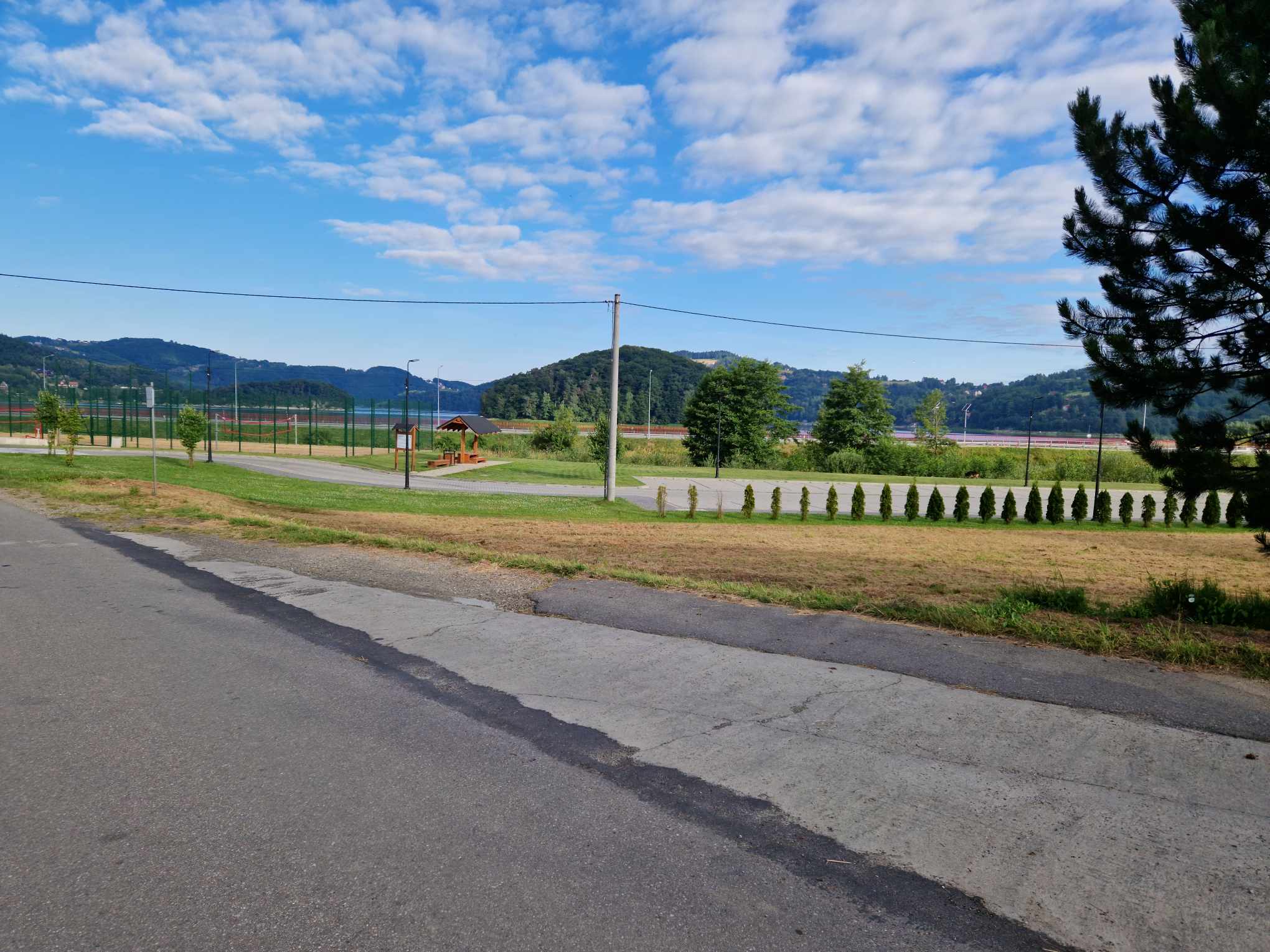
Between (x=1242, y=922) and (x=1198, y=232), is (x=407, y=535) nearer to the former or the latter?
(x=1198, y=232)

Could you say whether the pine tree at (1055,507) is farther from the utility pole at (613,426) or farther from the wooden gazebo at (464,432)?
the wooden gazebo at (464,432)

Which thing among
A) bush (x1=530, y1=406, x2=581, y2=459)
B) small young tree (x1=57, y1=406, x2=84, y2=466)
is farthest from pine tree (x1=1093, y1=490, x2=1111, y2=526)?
small young tree (x1=57, y1=406, x2=84, y2=466)

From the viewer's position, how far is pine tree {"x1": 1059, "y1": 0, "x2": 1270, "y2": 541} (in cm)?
660

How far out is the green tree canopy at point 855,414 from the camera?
60969 millimetres

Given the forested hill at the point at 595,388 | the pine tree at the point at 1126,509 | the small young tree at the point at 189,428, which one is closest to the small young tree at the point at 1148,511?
the pine tree at the point at 1126,509

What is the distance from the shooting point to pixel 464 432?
48.0m

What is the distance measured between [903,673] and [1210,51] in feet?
19.2

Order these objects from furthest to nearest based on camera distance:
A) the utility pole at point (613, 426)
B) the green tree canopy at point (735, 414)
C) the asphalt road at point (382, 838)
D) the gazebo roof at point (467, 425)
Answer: the green tree canopy at point (735, 414) → the gazebo roof at point (467, 425) → the utility pole at point (613, 426) → the asphalt road at point (382, 838)

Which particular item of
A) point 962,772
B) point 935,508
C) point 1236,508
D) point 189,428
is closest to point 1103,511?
point 935,508

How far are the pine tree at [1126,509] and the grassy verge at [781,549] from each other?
6.49 ft

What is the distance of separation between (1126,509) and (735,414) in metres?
34.4

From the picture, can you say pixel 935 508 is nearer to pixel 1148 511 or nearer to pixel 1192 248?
pixel 1148 511

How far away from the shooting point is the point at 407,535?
14852 millimetres

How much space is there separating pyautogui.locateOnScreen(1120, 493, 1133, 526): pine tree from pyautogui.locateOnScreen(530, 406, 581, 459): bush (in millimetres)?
36482
